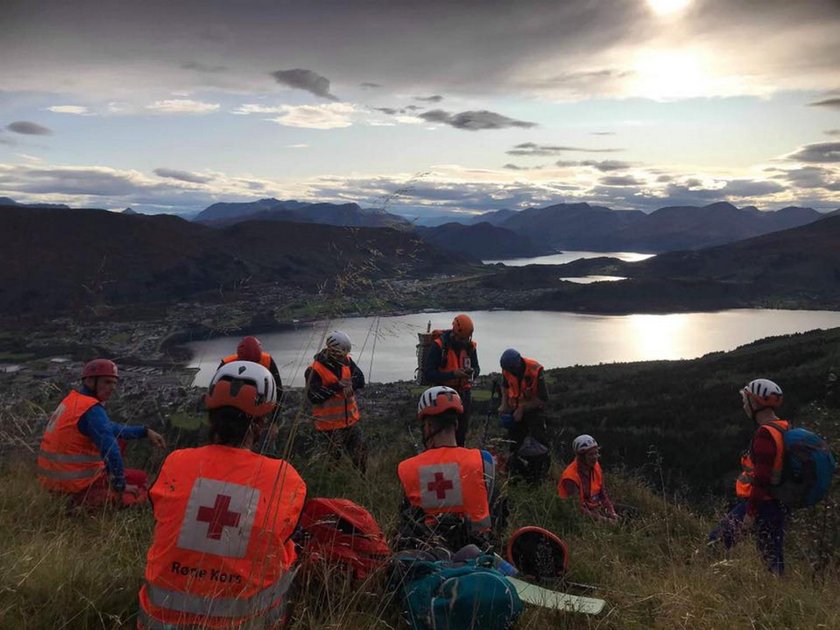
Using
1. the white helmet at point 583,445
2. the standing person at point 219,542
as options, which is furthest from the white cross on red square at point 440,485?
the white helmet at point 583,445

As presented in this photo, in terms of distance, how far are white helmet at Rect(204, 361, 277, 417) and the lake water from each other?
3739 centimetres

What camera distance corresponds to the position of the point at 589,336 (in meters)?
83.9

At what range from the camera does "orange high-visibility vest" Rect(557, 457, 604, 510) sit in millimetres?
6495

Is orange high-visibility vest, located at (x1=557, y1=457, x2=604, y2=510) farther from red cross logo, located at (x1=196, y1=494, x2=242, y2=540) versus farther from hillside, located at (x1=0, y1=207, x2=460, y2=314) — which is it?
hillside, located at (x1=0, y1=207, x2=460, y2=314)

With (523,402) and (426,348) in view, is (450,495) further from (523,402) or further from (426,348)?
(426,348)

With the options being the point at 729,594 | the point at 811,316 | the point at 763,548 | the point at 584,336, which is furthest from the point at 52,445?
the point at 811,316

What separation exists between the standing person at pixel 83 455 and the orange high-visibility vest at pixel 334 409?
2.30 metres

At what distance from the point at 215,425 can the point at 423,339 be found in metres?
6.06

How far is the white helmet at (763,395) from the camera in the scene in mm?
5268

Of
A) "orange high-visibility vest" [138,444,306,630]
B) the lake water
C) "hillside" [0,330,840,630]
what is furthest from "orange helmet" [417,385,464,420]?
the lake water

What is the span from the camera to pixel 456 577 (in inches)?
105

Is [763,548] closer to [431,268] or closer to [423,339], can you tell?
[423,339]

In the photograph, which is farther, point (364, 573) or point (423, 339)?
point (423, 339)

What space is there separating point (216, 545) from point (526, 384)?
613 centimetres
